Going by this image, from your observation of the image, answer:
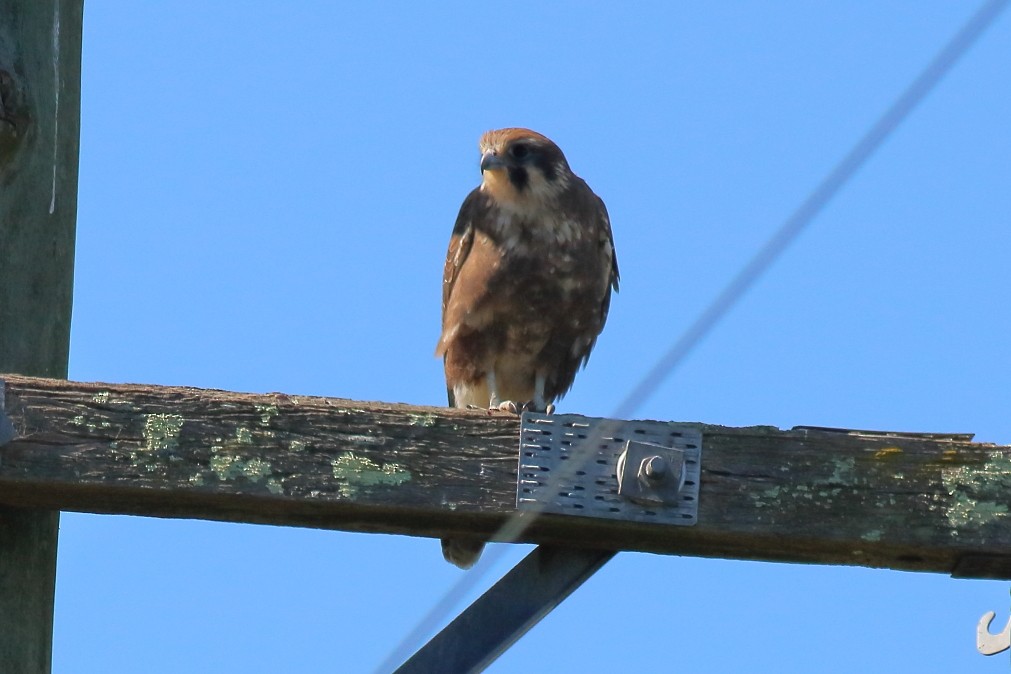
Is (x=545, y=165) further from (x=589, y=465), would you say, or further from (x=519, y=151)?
(x=589, y=465)

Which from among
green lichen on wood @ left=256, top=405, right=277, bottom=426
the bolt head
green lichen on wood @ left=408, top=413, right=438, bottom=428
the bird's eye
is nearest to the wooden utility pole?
green lichen on wood @ left=256, top=405, right=277, bottom=426

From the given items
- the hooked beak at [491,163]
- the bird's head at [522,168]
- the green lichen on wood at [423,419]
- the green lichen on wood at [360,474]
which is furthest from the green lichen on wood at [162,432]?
the hooked beak at [491,163]

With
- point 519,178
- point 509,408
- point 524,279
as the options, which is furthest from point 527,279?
point 509,408

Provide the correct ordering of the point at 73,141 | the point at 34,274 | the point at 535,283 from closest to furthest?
1. the point at 34,274
2. the point at 73,141
3. the point at 535,283

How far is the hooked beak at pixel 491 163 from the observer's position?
223 inches

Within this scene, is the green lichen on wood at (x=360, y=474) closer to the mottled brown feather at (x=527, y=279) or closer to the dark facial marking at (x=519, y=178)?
the mottled brown feather at (x=527, y=279)

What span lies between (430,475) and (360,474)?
0.39 ft

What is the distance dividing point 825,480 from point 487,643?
0.64 m

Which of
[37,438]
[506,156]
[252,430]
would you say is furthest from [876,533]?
[506,156]

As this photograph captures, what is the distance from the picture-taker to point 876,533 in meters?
2.60

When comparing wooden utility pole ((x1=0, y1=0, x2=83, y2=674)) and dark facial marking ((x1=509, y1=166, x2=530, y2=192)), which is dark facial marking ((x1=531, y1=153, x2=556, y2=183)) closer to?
dark facial marking ((x1=509, y1=166, x2=530, y2=192))

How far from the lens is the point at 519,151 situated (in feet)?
18.8

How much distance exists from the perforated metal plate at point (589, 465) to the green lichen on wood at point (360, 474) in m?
0.21

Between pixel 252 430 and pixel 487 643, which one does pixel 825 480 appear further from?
pixel 252 430
